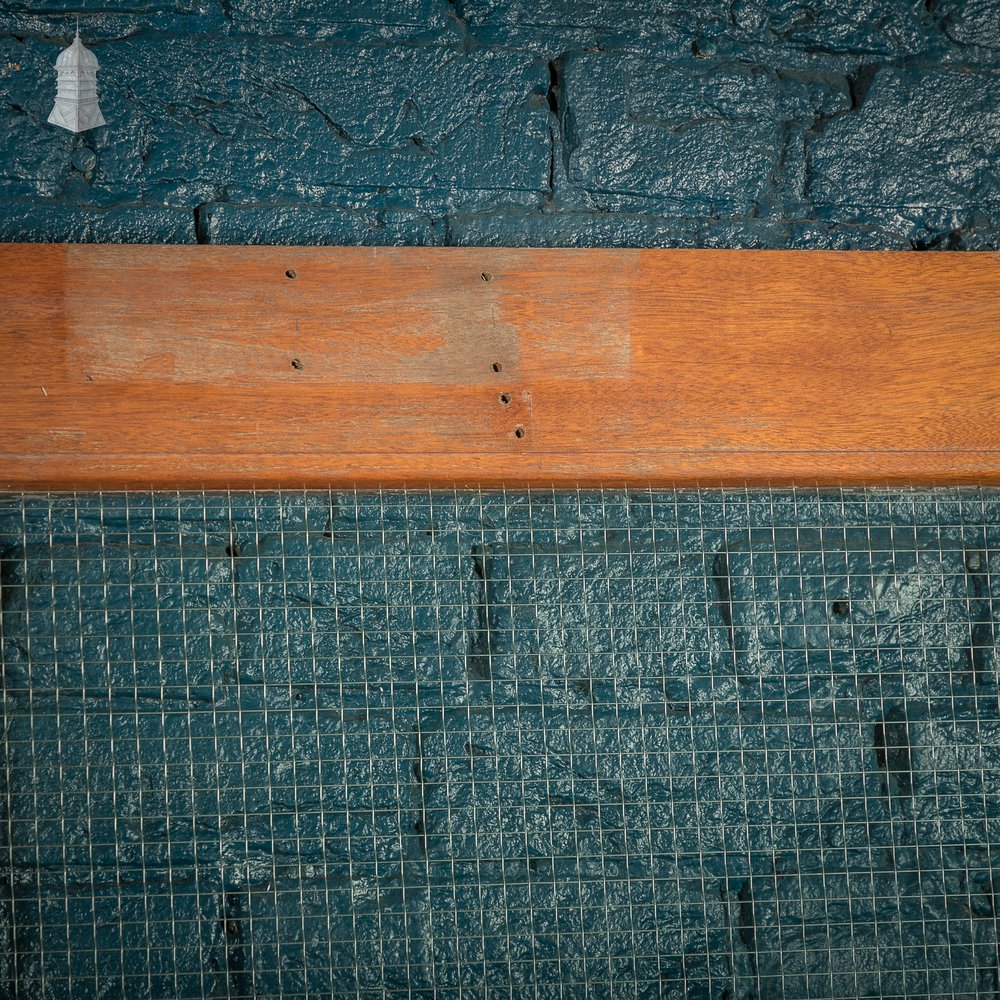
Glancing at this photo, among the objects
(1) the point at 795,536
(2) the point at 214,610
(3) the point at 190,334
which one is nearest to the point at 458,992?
(2) the point at 214,610

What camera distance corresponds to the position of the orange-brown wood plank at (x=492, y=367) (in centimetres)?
116

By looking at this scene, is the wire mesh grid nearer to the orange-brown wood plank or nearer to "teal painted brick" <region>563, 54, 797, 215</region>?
the orange-brown wood plank

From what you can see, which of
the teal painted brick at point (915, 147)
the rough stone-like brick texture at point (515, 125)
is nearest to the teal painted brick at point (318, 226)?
the rough stone-like brick texture at point (515, 125)

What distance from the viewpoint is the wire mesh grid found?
1.28 metres

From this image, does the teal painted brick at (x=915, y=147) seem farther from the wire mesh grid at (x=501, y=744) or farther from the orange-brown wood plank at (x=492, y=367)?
the wire mesh grid at (x=501, y=744)

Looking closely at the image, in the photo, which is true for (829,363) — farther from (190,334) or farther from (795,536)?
(190,334)

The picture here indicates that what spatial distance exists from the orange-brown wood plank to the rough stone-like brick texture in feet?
0.33

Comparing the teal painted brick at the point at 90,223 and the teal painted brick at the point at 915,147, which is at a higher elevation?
the teal painted brick at the point at 915,147

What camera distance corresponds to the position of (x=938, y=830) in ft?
4.51

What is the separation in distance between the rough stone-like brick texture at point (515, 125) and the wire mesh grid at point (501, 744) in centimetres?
31

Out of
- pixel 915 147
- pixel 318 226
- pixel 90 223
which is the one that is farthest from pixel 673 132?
pixel 90 223

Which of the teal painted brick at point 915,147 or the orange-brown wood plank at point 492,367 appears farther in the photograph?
the teal painted brick at point 915,147

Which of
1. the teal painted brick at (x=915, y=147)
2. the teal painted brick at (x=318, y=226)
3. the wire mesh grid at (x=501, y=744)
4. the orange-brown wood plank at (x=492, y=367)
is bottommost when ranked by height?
the wire mesh grid at (x=501, y=744)

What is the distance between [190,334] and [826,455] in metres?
0.68
